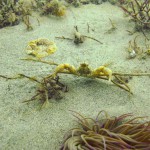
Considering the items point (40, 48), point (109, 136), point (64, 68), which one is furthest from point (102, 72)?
point (40, 48)

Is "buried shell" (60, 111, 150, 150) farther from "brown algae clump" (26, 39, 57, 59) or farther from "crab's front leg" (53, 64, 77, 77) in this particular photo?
"brown algae clump" (26, 39, 57, 59)

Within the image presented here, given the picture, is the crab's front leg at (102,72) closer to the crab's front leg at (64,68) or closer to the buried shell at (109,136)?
the crab's front leg at (64,68)

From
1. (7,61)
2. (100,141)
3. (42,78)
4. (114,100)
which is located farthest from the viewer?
(7,61)

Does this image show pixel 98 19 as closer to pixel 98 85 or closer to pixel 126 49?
pixel 126 49

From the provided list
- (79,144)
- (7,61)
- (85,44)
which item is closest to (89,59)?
(85,44)

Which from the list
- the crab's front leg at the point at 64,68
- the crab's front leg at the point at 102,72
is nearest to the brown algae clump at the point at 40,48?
the crab's front leg at the point at 64,68
